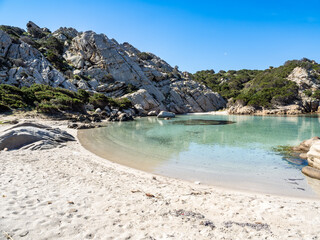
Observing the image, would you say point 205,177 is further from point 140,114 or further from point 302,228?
point 140,114

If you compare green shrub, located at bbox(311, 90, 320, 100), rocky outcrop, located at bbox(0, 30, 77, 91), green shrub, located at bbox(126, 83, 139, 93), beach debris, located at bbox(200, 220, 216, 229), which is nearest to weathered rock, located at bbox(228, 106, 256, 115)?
green shrub, located at bbox(311, 90, 320, 100)

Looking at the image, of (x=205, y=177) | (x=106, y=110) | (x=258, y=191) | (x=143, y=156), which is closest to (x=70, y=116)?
(x=106, y=110)

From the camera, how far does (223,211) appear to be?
185 inches

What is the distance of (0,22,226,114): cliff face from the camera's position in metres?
50.8

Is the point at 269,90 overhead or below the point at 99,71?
below

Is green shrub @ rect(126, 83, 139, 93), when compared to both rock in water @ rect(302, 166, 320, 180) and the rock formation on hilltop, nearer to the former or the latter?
the rock formation on hilltop

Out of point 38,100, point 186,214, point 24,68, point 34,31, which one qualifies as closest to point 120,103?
point 38,100

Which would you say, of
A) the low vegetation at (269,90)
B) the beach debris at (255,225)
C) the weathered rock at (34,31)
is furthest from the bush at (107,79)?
the beach debris at (255,225)

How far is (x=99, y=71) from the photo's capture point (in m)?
67.1

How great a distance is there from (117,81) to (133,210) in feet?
214

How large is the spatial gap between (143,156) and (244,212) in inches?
306

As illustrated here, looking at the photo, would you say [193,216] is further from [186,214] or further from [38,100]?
[38,100]

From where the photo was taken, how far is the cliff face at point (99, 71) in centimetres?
5078

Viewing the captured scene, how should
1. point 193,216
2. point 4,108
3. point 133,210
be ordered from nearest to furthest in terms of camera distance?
point 193,216
point 133,210
point 4,108
